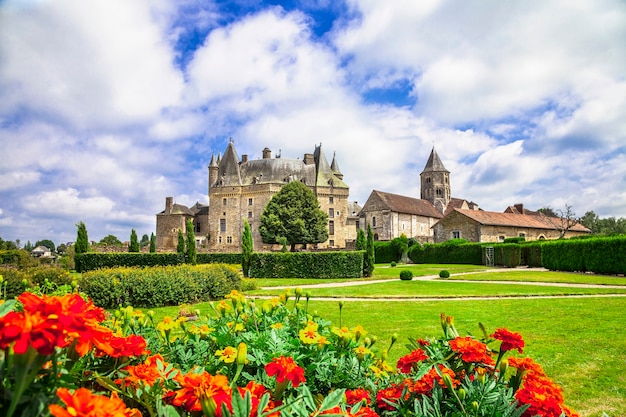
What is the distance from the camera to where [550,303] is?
1256 cm

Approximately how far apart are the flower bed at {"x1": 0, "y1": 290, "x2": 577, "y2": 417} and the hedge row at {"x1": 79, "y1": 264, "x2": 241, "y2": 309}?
1112cm

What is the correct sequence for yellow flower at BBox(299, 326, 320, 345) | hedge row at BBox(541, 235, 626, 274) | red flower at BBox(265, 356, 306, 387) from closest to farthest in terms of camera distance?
red flower at BBox(265, 356, 306, 387) → yellow flower at BBox(299, 326, 320, 345) → hedge row at BBox(541, 235, 626, 274)

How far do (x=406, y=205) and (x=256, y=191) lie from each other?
72.1ft

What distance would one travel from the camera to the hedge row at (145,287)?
13297 mm

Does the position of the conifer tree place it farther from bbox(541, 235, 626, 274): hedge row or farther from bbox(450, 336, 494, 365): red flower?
bbox(450, 336, 494, 365): red flower

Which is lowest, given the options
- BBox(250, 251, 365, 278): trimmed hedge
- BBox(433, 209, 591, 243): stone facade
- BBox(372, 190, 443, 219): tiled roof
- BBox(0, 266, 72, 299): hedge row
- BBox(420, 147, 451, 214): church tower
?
BBox(250, 251, 365, 278): trimmed hedge

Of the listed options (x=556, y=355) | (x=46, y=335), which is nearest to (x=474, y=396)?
(x=46, y=335)

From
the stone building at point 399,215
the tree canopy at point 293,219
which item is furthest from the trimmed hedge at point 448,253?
the tree canopy at point 293,219

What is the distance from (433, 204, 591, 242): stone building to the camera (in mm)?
45375

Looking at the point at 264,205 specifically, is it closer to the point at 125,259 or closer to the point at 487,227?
the point at 125,259

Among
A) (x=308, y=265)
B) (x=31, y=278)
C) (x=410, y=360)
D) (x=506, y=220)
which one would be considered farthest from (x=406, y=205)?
(x=410, y=360)

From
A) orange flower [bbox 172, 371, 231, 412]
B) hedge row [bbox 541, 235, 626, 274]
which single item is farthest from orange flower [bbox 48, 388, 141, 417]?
hedge row [bbox 541, 235, 626, 274]

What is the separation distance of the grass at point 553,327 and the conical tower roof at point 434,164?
66.3 meters

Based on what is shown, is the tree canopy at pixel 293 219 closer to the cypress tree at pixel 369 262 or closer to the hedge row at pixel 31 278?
the cypress tree at pixel 369 262
